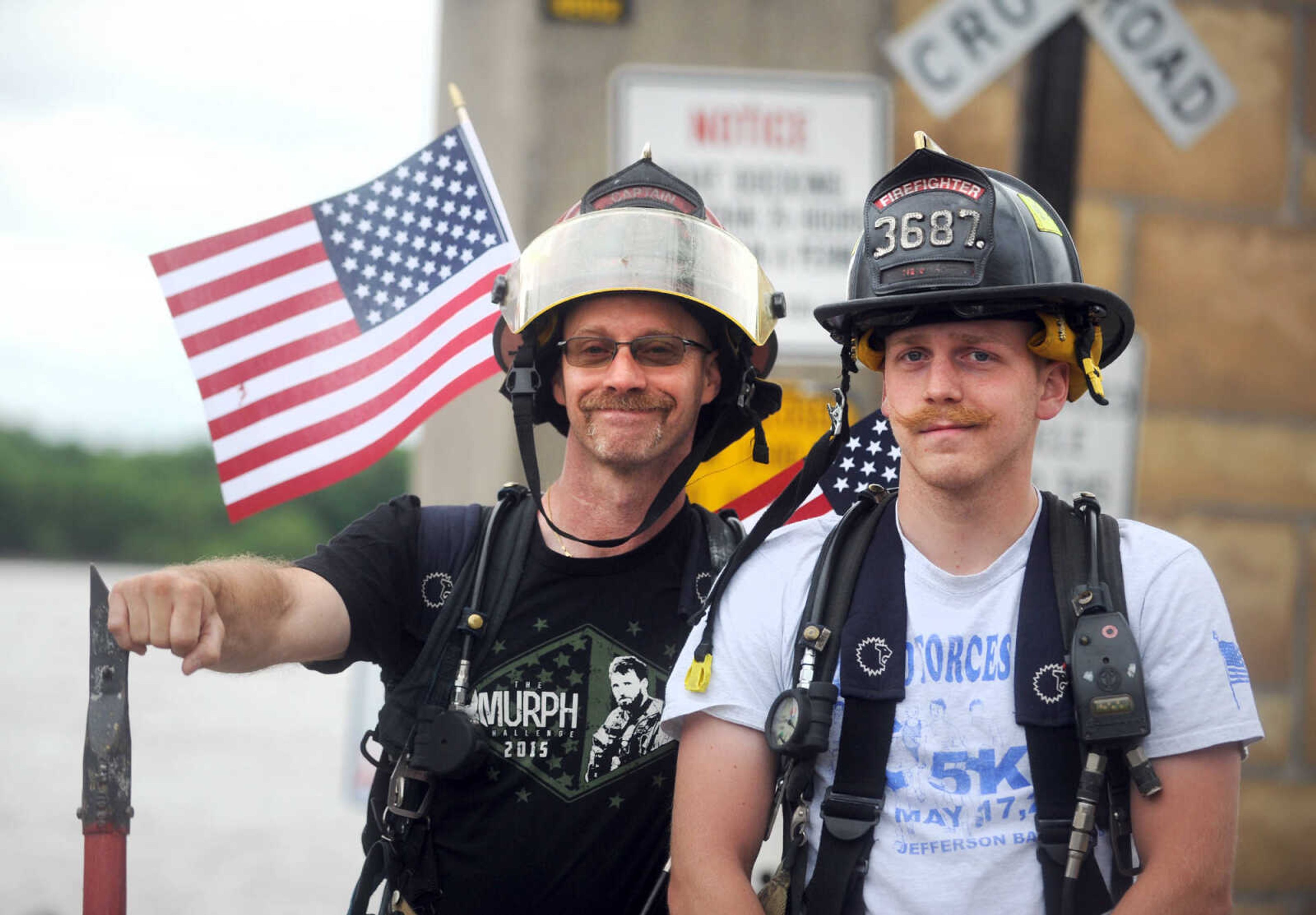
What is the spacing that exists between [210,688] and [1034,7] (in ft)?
35.4

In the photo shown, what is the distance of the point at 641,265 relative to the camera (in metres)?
3.22

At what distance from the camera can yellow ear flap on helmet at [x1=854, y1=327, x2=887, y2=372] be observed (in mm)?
2857

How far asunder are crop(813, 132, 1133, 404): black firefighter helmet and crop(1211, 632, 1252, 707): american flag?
0.50 m

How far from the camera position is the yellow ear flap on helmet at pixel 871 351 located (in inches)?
112

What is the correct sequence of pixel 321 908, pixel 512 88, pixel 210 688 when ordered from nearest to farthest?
pixel 512 88, pixel 321 908, pixel 210 688

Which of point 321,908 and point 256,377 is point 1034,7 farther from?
point 321,908

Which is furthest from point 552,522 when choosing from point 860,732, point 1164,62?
point 1164,62

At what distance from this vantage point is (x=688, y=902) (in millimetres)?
2529

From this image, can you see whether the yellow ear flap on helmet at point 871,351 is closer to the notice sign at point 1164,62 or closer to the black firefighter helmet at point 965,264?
the black firefighter helmet at point 965,264

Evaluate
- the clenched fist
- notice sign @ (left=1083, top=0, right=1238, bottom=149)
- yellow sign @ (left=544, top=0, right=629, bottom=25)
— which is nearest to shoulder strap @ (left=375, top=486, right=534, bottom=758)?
the clenched fist

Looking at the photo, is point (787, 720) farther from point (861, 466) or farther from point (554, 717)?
point (861, 466)

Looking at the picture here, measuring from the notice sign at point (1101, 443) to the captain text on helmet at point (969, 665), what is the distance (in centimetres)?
261

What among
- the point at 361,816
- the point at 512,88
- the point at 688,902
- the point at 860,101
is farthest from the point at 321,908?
the point at 688,902

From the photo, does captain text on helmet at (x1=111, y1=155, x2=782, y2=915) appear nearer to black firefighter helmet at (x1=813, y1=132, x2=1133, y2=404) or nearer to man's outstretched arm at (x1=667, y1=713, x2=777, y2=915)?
man's outstretched arm at (x1=667, y1=713, x2=777, y2=915)
